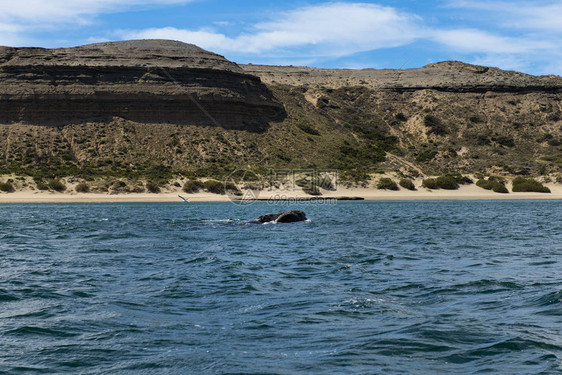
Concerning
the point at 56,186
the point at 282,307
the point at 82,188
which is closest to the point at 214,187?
the point at 82,188

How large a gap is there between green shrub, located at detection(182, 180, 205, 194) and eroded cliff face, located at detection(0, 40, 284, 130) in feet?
89.0

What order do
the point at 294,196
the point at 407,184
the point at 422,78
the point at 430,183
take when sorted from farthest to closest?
the point at 422,78 < the point at 430,183 < the point at 407,184 < the point at 294,196

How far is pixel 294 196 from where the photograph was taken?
69812 millimetres

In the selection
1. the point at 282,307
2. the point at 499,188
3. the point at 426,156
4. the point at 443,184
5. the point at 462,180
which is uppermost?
the point at 426,156

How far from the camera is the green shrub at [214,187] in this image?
71500 mm

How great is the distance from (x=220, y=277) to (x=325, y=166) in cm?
7236

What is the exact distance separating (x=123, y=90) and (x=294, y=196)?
139 feet

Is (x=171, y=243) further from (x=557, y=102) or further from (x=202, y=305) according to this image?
(x=557, y=102)

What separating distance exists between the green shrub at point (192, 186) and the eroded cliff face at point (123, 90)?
89.0ft

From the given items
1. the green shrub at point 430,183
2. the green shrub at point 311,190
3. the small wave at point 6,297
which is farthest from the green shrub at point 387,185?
the small wave at point 6,297

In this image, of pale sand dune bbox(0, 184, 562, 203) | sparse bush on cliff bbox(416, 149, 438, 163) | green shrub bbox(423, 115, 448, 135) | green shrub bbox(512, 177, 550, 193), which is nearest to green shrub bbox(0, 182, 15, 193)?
pale sand dune bbox(0, 184, 562, 203)

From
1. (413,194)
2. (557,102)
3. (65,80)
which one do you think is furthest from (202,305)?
(557,102)

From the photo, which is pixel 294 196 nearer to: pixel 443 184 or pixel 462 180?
pixel 443 184

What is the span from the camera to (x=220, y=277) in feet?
55.8
